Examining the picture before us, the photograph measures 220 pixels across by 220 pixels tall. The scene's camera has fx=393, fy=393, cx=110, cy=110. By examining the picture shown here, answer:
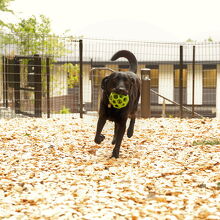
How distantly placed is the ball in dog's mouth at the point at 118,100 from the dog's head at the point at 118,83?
9 cm

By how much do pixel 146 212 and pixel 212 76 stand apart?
60.0 feet

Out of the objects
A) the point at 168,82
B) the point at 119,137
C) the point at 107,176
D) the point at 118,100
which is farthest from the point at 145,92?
the point at 168,82

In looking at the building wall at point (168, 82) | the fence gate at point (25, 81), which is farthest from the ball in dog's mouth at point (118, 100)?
the building wall at point (168, 82)

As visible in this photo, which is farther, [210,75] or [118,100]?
[210,75]

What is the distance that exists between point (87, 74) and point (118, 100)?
49.6 feet

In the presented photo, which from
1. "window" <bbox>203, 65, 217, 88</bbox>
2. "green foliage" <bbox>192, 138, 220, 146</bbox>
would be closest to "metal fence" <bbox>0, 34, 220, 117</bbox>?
"window" <bbox>203, 65, 217, 88</bbox>

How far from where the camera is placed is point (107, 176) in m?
4.96

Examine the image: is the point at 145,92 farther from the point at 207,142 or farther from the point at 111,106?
the point at 111,106

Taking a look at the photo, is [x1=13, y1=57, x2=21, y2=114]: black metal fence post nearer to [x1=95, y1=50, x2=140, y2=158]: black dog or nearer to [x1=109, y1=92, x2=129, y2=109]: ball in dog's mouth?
[x1=95, y1=50, x2=140, y2=158]: black dog

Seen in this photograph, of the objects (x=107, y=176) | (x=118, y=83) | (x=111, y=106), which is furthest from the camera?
(x=111, y=106)

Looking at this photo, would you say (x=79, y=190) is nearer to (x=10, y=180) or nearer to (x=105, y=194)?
(x=105, y=194)

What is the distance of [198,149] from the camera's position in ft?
21.5

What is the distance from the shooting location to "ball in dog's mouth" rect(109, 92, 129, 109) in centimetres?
557

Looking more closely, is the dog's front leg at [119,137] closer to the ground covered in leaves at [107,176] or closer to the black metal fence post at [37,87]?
the ground covered in leaves at [107,176]
